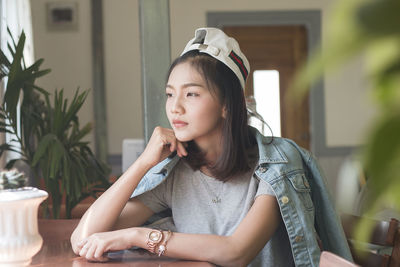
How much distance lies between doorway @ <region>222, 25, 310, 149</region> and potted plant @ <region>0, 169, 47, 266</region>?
20.1ft

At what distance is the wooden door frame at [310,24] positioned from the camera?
6.55 meters

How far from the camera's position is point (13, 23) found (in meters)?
4.24

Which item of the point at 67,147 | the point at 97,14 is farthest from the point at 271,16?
the point at 67,147

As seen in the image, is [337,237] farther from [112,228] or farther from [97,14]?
[97,14]

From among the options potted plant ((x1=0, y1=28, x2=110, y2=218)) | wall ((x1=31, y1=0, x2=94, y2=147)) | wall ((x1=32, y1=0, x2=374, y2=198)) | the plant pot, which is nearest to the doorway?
wall ((x1=32, y1=0, x2=374, y2=198))

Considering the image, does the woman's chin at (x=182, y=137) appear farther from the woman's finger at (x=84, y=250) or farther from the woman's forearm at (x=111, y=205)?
the woman's finger at (x=84, y=250)

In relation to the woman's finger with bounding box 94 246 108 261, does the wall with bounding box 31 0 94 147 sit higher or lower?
higher

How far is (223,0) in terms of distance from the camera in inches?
258

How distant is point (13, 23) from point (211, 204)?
10.2ft

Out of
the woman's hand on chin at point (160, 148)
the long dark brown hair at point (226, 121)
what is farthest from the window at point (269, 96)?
the woman's hand on chin at point (160, 148)

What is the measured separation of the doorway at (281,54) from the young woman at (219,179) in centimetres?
541

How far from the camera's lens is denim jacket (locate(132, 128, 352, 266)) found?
159 cm

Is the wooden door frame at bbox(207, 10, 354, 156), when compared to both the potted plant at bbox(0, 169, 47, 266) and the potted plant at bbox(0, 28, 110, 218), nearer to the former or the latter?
the potted plant at bbox(0, 28, 110, 218)

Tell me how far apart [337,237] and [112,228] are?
0.72 metres
